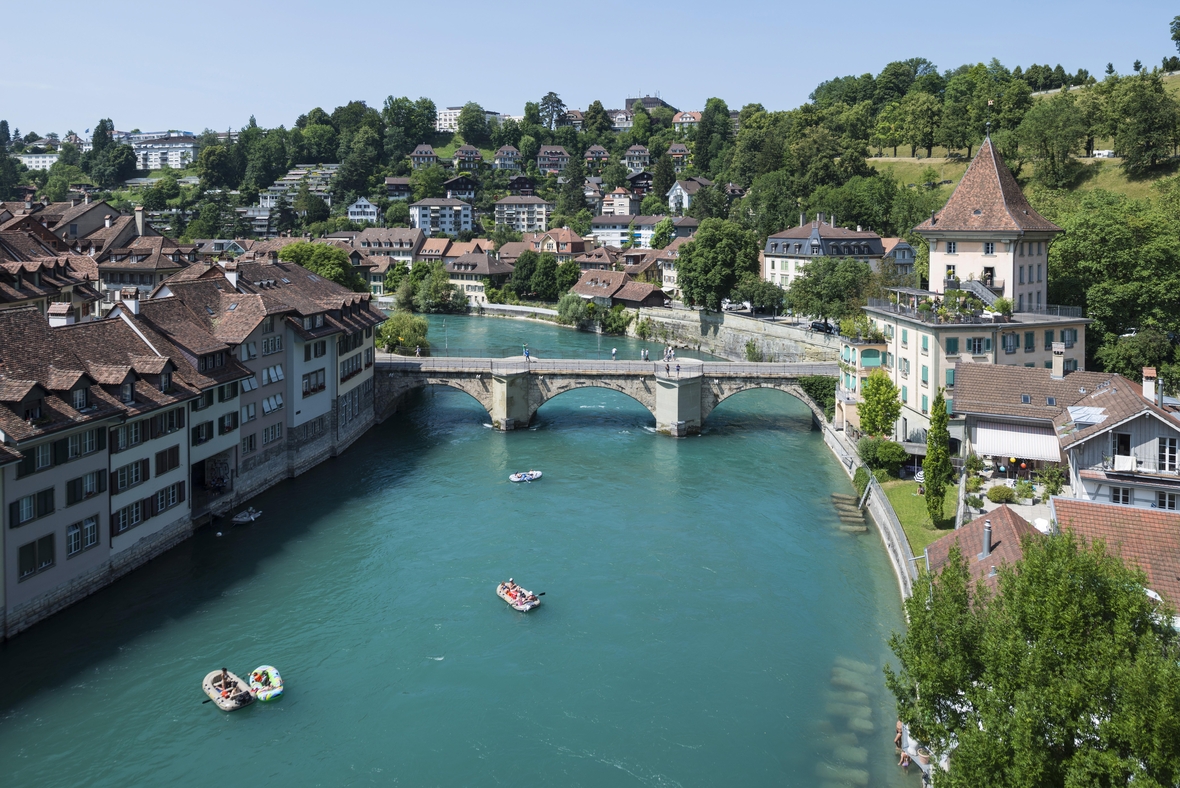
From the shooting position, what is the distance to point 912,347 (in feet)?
179

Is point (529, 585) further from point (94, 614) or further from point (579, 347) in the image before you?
point (579, 347)

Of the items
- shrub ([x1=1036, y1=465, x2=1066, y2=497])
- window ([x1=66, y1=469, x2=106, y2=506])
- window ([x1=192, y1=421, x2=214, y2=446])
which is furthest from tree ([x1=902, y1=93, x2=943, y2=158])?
window ([x1=66, y1=469, x2=106, y2=506])

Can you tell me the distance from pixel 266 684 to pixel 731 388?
4179 centimetres

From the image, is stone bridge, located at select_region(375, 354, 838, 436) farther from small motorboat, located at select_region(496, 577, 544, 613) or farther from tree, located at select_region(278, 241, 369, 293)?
small motorboat, located at select_region(496, 577, 544, 613)

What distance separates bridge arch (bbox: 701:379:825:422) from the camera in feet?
218

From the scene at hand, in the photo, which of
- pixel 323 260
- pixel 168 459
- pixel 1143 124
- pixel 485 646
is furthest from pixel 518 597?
pixel 1143 124

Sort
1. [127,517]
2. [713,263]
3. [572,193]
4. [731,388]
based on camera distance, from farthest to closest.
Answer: [572,193] → [713,263] → [731,388] → [127,517]

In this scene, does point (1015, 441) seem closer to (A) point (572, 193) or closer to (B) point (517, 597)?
(B) point (517, 597)

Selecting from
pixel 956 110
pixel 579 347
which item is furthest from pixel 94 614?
pixel 956 110

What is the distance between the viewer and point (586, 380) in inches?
2648

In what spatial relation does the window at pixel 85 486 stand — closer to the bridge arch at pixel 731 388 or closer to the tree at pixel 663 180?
the bridge arch at pixel 731 388

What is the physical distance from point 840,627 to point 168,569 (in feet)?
85.1

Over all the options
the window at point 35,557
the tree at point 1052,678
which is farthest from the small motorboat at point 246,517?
the tree at point 1052,678

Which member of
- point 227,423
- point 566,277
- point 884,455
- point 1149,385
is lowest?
point 884,455
